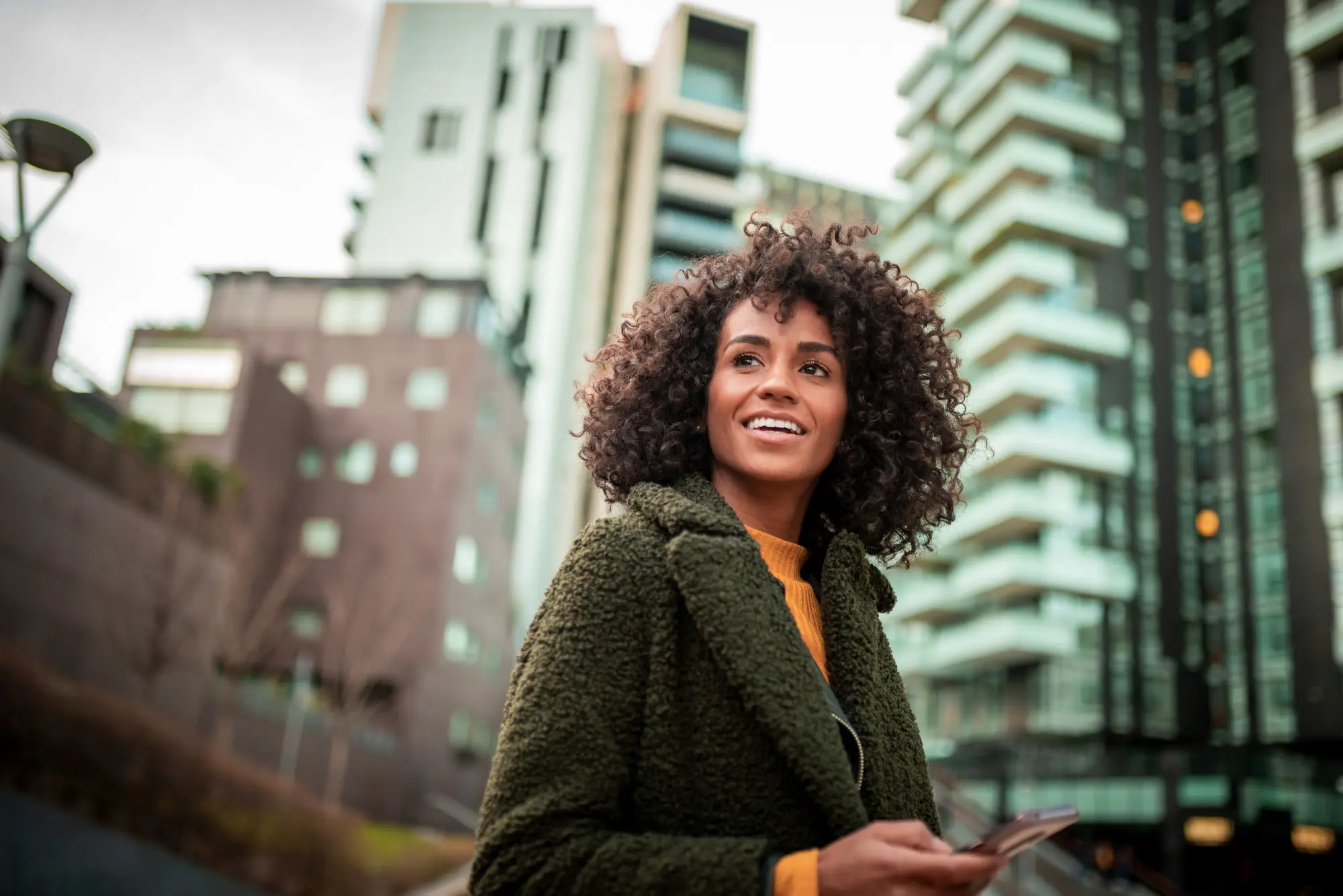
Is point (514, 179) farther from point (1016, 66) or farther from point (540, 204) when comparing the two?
point (1016, 66)

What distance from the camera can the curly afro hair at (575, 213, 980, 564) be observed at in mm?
2529

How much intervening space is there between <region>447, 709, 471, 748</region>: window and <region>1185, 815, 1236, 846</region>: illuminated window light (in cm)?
2206

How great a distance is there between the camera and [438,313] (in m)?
42.1

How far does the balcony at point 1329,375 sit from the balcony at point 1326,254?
2.22m

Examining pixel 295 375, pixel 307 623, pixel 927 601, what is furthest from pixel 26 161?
pixel 927 601

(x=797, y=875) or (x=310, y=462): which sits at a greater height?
(x=310, y=462)

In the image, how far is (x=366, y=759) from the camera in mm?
33094

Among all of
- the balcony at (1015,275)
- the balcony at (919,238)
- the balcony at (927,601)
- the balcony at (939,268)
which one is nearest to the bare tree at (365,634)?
the balcony at (927,601)

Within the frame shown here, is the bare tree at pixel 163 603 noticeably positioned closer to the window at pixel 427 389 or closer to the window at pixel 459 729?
the window at pixel 459 729

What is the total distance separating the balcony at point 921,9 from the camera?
167 feet

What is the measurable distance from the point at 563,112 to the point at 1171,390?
111 feet

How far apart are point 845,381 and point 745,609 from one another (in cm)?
79

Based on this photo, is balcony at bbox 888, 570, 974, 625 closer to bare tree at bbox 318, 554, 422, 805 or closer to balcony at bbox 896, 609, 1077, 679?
balcony at bbox 896, 609, 1077, 679

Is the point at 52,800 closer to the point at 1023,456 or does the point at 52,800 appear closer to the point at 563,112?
the point at 1023,456
